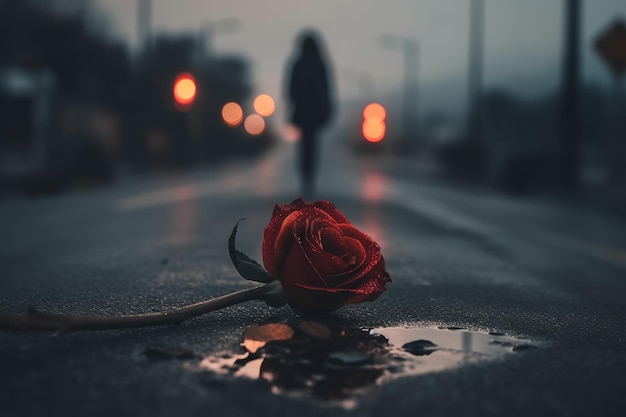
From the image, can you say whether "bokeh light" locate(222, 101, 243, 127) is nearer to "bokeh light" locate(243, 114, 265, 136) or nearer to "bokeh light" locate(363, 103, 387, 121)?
"bokeh light" locate(243, 114, 265, 136)

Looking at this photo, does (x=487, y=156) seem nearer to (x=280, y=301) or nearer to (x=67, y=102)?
(x=67, y=102)

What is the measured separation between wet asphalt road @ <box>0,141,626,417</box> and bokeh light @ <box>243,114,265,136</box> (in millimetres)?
69594

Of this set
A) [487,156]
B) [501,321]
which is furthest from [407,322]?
[487,156]

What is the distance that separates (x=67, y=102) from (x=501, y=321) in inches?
1473

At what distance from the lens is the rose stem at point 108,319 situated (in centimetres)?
218

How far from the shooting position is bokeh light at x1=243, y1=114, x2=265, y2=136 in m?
77.6

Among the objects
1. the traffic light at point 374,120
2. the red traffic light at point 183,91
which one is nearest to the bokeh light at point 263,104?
the traffic light at point 374,120

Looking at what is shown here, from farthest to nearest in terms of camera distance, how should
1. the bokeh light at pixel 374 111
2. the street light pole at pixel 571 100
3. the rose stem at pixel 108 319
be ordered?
the bokeh light at pixel 374 111 < the street light pole at pixel 571 100 < the rose stem at pixel 108 319

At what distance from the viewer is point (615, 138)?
20.9m

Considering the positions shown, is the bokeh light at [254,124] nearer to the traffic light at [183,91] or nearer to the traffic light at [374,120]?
the traffic light at [374,120]

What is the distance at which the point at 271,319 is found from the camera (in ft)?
8.98

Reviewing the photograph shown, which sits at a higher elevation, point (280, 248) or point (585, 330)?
point (280, 248)

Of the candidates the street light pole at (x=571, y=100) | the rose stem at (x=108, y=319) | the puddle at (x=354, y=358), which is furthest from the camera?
the street light pole at (x=571, y=100)

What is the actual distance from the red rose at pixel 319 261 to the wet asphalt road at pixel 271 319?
13cm
